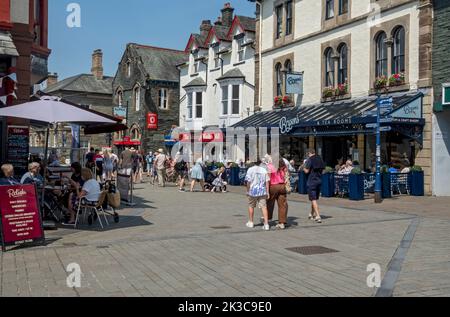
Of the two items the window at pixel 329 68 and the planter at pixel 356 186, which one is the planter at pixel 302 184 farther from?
the window at pixel 329 68

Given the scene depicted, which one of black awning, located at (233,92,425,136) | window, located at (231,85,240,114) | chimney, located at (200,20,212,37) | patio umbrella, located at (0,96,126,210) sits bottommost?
patio umbrella, located at (0,96,126,210)

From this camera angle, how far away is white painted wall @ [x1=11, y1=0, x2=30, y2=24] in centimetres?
1396

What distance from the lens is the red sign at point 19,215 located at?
8.51m

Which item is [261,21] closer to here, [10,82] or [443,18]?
[443,18]

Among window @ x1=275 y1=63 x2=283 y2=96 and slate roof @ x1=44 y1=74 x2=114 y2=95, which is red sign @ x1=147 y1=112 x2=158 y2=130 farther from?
slate roof @ x1=44 y1=74 x2=114 y2=95

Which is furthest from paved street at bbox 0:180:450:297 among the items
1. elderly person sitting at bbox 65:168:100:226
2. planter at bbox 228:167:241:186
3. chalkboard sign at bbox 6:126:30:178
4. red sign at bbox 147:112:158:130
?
red sign at bbox 147:112:158:130

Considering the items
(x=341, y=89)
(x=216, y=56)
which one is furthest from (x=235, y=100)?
(x=341, y=89)

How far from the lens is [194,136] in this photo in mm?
36406

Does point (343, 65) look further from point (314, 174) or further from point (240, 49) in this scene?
point (314, 174)

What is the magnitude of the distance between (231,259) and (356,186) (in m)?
10.7

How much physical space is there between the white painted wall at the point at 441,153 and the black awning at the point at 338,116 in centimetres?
60

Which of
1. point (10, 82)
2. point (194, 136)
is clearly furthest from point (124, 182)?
point (194, 136)

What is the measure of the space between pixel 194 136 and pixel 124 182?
20.8 meters

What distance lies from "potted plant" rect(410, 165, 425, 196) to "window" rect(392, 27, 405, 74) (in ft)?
13.6
